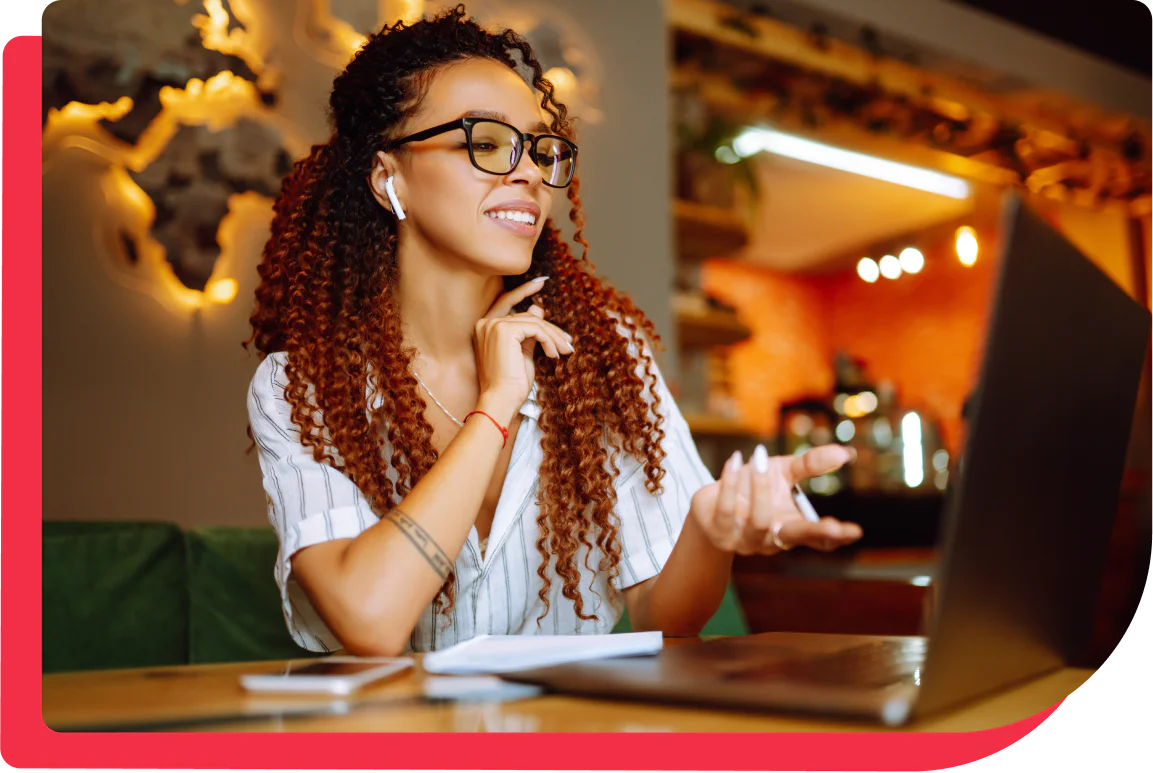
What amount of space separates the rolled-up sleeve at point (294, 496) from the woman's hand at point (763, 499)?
46cm

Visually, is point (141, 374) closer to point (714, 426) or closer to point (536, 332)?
point (536, 332)

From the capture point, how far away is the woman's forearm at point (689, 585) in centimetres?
111

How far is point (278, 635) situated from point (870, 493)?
2285 mm

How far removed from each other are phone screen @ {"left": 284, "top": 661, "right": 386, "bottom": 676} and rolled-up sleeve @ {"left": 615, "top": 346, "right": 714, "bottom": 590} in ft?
2.11

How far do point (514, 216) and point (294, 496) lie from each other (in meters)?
0.48

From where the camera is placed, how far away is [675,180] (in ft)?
11.6

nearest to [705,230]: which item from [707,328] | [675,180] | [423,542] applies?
[675,180]

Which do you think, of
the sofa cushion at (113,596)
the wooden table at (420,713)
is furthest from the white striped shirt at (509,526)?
the wooden table at (420,713)

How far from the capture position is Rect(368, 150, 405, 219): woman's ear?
4.71ft

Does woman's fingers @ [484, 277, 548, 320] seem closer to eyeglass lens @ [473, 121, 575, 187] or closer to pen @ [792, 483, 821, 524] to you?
eyeglass lens @ [473, 121, 575, 187]

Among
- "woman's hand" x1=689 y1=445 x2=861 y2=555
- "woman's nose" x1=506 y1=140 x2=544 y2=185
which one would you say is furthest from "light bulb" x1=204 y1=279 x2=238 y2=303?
"woman's hand" x1=689 y1=445 x2=861 y2=555

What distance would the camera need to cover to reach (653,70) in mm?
3078

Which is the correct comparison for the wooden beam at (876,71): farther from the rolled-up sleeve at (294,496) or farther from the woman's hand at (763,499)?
the woman's hand at (763,499)
